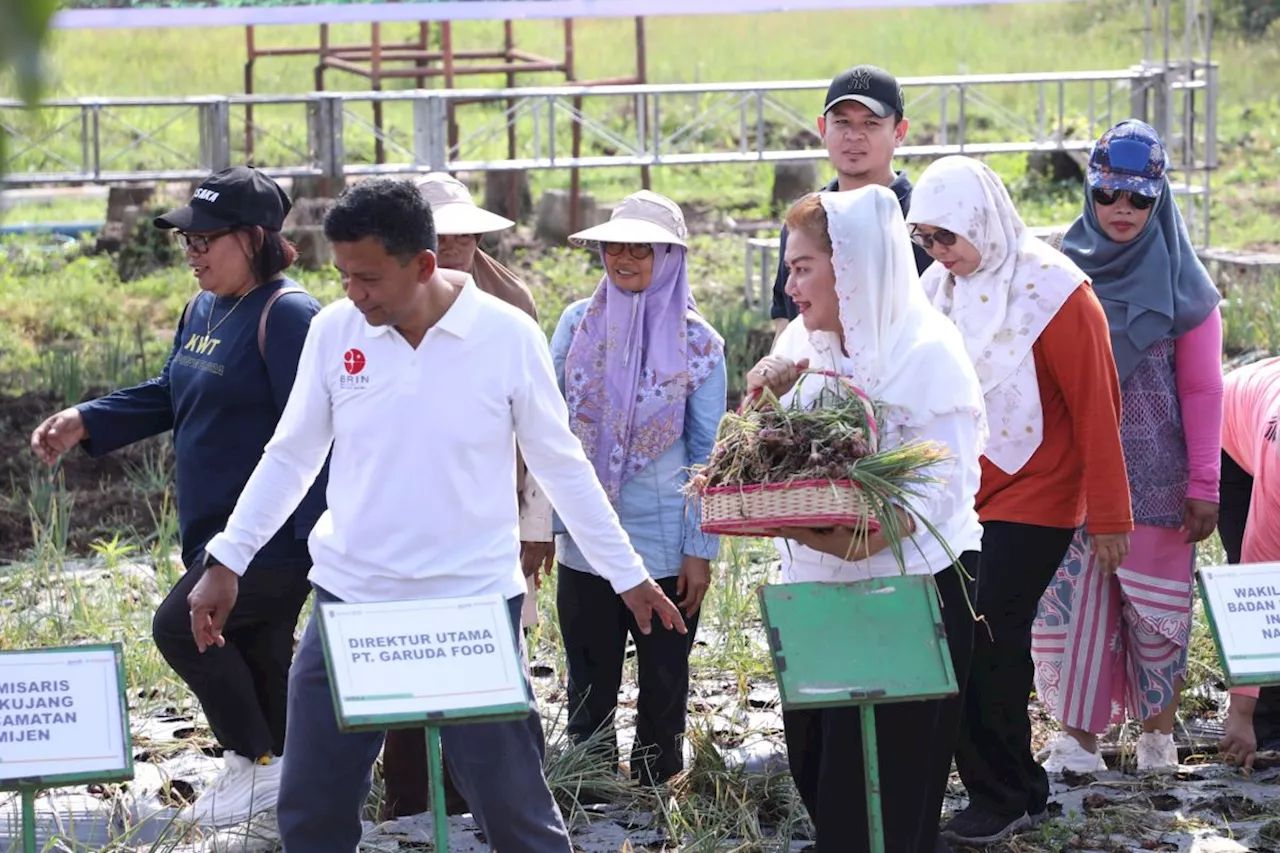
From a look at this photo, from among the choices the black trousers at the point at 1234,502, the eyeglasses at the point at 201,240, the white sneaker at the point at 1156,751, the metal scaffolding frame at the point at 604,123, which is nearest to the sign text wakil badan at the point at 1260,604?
the white sneaker at the point at 1156,751

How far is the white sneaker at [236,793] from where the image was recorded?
389 cm

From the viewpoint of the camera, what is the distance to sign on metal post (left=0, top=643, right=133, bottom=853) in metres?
2.75

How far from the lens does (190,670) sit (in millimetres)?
3898

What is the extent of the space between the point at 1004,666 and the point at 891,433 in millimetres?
939

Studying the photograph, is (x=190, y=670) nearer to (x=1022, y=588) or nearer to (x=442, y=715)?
(x=442, y=715)

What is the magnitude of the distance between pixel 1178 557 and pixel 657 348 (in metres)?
1.39

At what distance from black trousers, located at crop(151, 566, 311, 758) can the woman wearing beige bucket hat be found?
11.5 inches

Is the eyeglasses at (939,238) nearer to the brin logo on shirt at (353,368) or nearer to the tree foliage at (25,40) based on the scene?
the brin logo on shirt at (353,368)

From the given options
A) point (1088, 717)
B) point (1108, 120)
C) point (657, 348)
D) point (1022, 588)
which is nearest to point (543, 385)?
point (657, 348)

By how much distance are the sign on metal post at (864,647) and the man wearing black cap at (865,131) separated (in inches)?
54.7

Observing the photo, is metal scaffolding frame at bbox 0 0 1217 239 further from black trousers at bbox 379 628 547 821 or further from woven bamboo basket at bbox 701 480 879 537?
woven bamboo basket at bbox 701 480 879 537

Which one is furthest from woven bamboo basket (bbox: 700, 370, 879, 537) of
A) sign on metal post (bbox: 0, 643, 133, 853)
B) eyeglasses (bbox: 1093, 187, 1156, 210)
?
eyeglasses (bbox: 1093, 187, 1156, 210)

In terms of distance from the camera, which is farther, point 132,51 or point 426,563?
point 132,51

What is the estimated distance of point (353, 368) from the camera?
303 cm
